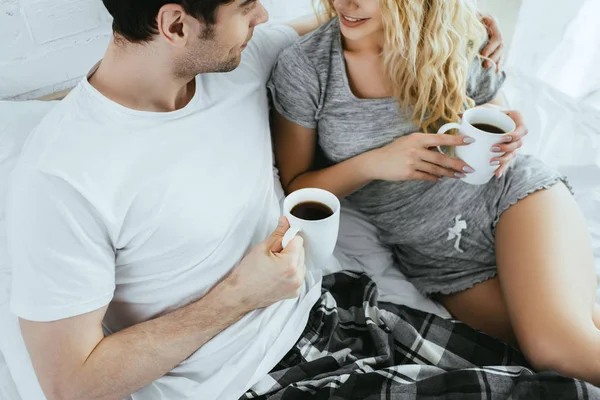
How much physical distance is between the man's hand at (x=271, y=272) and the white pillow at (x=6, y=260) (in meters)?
0.38

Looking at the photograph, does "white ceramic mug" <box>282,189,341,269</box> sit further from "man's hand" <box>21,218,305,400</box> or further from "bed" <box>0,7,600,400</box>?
"bed" <box>0,7,600,400</box>

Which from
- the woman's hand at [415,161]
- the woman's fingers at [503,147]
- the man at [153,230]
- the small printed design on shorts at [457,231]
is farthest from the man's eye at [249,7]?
the small printed design on shorts at [457,231]

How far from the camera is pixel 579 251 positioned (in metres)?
1.14

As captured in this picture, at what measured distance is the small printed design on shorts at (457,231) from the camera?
1276mm

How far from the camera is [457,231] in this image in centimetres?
128

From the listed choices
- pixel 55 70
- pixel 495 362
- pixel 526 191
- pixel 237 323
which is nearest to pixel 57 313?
pixel 237 323

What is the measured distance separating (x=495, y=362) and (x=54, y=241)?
83cm

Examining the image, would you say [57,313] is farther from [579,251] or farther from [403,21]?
[579,251]

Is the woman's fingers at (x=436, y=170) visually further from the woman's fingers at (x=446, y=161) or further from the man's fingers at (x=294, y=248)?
the man's fingers at (x=294, y=248)

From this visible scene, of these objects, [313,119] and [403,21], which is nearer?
[403,21]

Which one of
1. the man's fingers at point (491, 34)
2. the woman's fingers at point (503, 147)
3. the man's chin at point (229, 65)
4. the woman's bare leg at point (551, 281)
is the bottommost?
the woman's bare leg at point (551, 281)

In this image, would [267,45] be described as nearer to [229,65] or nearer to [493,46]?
[229,65]

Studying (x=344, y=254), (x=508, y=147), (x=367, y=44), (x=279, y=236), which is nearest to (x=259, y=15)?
(x=367, y=44)

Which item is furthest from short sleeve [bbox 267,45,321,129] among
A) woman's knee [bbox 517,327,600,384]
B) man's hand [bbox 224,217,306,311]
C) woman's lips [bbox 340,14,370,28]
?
woman's knee [bbox 517,327,600,384]
